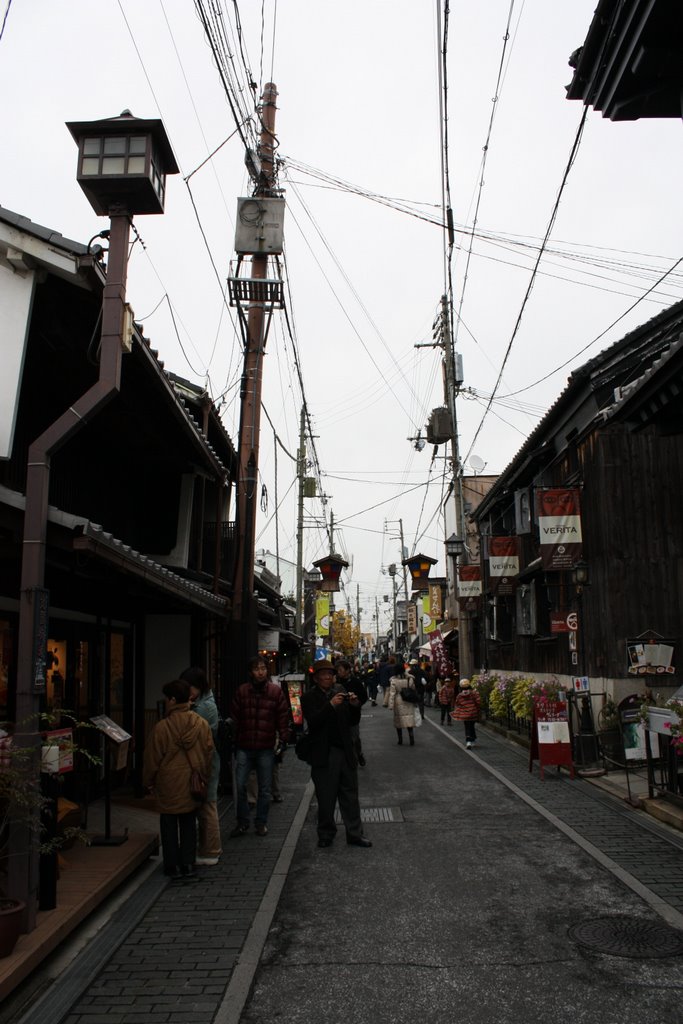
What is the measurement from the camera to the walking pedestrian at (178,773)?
7.44m

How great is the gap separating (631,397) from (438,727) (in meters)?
15.8

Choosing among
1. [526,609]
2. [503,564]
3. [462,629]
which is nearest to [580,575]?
[526,609]

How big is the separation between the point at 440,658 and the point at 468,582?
5.11 metres

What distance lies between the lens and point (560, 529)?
51.6 ft

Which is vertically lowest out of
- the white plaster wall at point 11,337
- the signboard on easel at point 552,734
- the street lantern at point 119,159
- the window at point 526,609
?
Answer: the signboard on easel at point 552,734

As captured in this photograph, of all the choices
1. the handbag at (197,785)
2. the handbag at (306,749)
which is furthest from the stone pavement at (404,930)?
the handbag at (306,749)

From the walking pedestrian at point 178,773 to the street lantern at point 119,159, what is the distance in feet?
15.3

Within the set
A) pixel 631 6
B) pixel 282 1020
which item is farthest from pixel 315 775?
pixel 631 6

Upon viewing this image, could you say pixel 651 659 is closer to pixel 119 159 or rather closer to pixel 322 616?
pixel 119 159

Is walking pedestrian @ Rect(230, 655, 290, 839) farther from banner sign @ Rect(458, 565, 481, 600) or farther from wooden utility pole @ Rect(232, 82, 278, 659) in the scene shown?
banner sign @ Rect(458, 565, 481, 600)

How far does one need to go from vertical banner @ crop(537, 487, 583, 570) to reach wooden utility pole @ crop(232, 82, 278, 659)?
5959 millimetres

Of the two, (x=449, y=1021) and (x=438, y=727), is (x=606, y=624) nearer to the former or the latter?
(x=438, y=727)

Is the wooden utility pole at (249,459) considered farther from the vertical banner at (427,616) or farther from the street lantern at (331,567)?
the vertical banner at (427,616)

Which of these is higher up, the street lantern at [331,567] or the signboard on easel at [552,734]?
the street lantern at [331,567]
